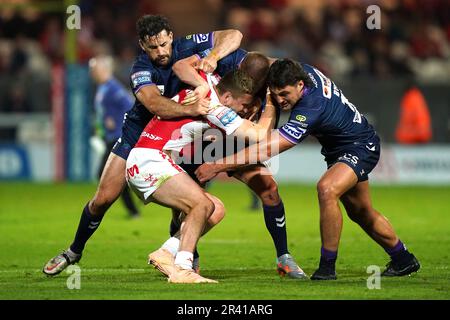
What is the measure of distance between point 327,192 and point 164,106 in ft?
5.31

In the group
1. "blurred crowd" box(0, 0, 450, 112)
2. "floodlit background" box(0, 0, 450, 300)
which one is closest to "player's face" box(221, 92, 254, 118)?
"floodlit background" box(0, 0, 450, 300)

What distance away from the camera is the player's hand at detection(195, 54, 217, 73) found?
938 centimetres

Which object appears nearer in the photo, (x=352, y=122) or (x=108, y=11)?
(x=352, y=122)

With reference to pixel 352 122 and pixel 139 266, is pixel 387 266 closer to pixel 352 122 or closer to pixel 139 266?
pixel 352 122

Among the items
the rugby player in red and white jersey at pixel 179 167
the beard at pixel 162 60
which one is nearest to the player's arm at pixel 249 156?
the rugby player in red and white jersey at pixel 179 167

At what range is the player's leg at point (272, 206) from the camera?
9.54m

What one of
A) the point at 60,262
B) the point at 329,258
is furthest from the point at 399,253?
the point at 60,262

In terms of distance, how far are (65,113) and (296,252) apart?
39.9 ft

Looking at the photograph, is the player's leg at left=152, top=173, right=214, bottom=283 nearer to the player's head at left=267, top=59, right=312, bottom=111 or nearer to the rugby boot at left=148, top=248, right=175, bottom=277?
the rugby boot at left=148, top=248, right=175, bottom=277

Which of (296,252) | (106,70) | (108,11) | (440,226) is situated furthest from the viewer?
(108,11)

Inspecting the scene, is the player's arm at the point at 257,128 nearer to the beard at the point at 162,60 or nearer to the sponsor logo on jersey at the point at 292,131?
the sponsor logo on jersey at the point at 292,131

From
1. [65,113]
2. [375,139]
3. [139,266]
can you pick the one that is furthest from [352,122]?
[65,113]

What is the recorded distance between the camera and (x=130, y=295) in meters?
8.06

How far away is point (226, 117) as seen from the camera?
9.00m
